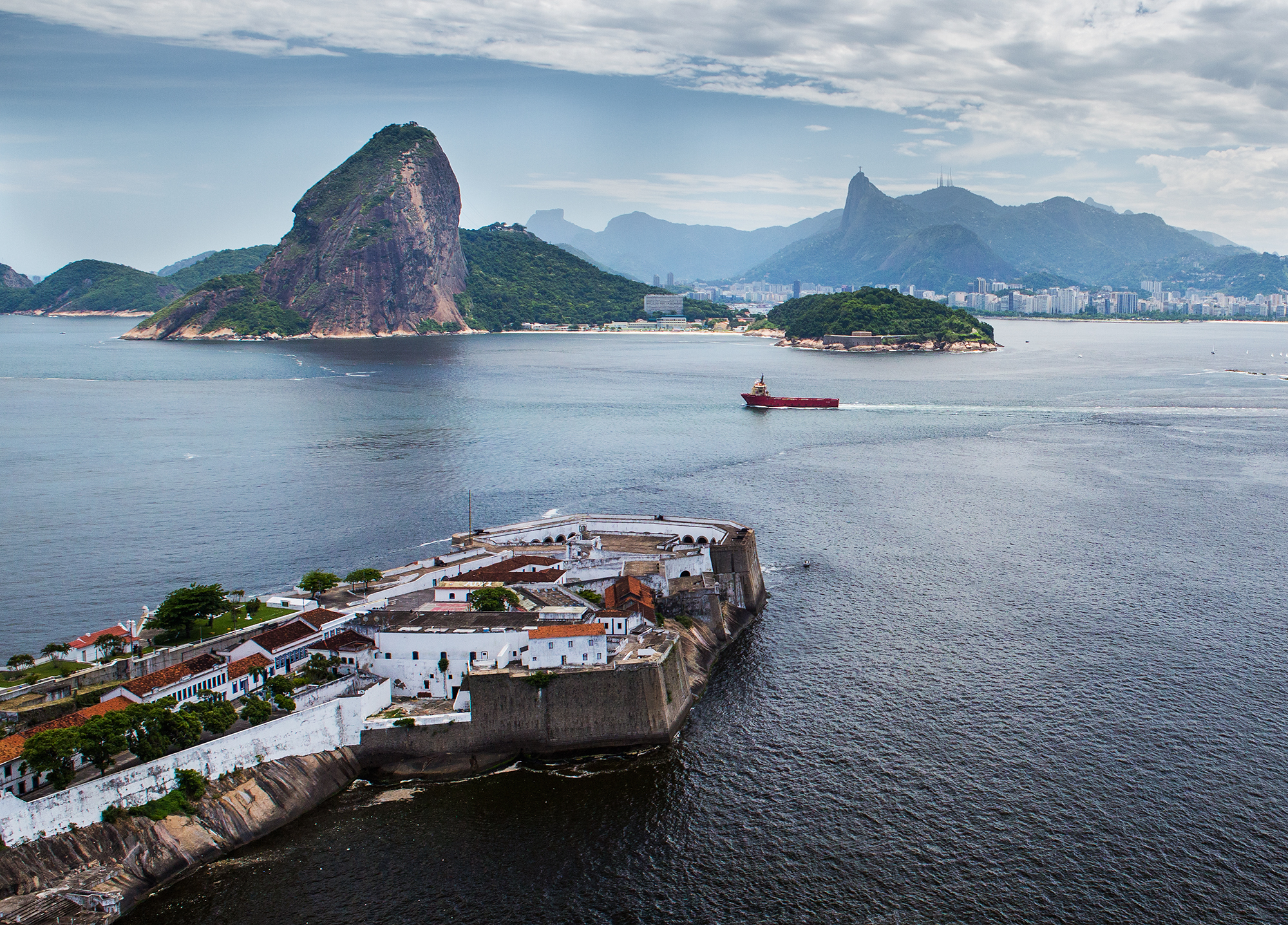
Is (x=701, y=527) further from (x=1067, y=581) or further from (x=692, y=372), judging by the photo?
(x=692, y=372)

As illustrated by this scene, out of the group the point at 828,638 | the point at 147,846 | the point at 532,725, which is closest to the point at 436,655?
the point at 532,725

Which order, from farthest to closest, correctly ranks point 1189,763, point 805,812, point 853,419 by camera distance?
point 853,419, point 1189,763, point 805,812

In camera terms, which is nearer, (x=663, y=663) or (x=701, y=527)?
(x=663, y=663)

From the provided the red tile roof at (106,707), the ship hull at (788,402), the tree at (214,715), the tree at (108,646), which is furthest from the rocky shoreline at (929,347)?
the red tile roof at (106,707)

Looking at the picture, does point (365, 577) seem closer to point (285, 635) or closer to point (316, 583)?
point (316, 583)

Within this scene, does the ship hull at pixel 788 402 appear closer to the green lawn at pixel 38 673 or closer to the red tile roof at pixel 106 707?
the green lawn at pixel 38 673

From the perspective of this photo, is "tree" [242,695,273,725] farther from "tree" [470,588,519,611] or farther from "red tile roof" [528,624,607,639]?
"tree" [470,588,519,611]

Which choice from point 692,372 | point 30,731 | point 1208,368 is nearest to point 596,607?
point 30,731

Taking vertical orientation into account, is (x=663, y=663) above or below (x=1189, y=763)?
above

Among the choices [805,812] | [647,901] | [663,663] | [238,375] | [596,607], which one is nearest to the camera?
[647,901]
